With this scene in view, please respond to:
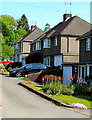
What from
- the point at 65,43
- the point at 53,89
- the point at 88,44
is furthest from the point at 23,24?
the point at 53,89

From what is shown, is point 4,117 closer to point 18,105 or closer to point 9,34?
point 18,105

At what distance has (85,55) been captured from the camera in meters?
27.0

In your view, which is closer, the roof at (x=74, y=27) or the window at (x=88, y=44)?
the window at (x=88, y=44)

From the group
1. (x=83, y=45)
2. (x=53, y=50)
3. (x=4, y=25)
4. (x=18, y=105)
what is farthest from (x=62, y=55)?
(x=4, y=25)

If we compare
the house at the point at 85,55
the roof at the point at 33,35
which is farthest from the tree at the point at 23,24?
the house at the point at 85,55

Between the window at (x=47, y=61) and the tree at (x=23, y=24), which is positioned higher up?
the tree at (x=23, y=24)

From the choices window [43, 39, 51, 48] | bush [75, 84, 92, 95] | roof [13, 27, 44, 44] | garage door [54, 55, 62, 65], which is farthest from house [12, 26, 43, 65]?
bush [75, 84, 92, 95]

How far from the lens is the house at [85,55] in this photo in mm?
23520

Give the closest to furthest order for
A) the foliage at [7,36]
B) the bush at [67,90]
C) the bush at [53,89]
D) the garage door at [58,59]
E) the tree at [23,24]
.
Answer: the bush at [53,89]
the bush at [67,90]
the garage door at [58,59]
the foliage at [7,36]
the tree at [23,24]

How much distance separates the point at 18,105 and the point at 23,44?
41732 mm

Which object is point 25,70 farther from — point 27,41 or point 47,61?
point 27,41

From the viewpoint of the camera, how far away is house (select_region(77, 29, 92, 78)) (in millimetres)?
23520

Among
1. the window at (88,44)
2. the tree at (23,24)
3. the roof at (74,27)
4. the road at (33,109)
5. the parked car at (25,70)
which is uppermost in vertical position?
the tree at (23,24)

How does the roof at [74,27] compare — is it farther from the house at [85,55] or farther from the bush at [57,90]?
the bush at [57,90]
